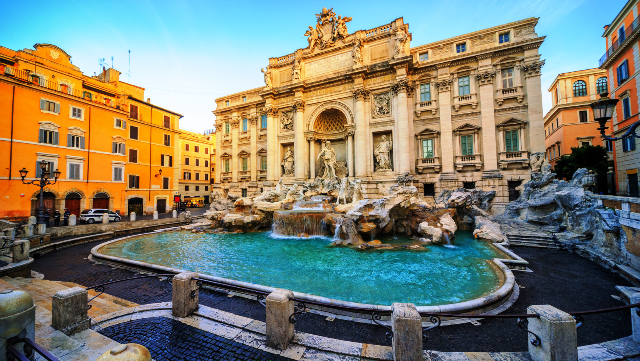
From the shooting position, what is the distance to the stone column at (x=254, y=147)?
26.4 metres

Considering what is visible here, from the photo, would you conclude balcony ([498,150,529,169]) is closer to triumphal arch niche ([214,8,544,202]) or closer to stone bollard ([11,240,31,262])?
triumphal arch niche ([214,8,544,202])

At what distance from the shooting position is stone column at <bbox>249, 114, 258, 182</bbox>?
2641 cm

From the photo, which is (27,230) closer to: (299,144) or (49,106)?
(49,106)

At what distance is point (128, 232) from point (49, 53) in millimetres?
18742

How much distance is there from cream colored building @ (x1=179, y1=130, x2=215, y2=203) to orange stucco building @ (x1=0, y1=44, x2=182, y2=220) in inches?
390

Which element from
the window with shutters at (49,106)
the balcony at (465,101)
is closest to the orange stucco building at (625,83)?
the balcony at (465,101)

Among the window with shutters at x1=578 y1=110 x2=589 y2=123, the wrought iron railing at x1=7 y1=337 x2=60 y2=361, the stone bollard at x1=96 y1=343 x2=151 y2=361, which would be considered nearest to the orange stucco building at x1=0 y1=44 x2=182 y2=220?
the wrought iron railing at x1=7 y1=337 x2=60 y2=361

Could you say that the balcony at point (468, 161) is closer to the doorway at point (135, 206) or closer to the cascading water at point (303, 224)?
the cascading water at point (303, 224)

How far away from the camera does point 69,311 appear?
3.57 m

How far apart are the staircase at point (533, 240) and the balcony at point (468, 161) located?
7527mm

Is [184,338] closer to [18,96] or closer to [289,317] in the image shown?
[289,317]

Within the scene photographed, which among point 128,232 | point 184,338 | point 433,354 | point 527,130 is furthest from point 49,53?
point 527,130

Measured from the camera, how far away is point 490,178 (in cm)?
1714

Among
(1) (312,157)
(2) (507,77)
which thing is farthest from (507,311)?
(1) (312,157)
